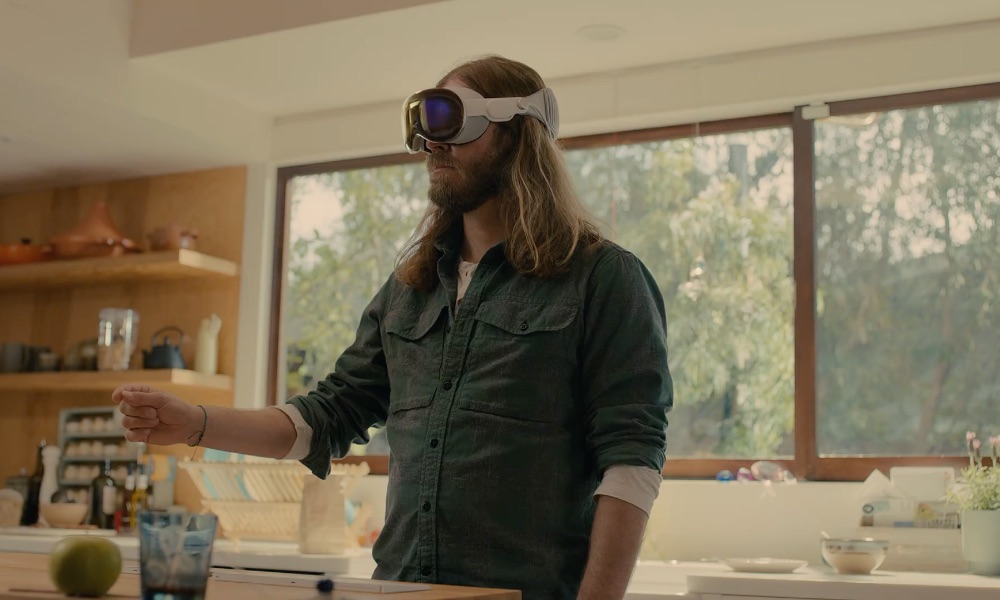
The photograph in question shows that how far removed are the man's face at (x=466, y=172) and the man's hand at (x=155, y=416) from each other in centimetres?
50

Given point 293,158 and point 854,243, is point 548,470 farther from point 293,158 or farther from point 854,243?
point 293,158

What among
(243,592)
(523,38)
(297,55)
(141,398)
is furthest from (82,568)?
(297,55)

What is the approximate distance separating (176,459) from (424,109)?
9.05 ft

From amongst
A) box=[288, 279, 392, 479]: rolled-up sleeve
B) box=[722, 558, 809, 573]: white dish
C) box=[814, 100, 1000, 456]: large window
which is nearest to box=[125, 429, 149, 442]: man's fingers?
box=[288, 279, 392, 479]: rolled-up sleeve

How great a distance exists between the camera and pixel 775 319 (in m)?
A: 3.47

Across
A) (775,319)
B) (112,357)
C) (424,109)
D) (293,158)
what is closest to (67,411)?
(112,357)

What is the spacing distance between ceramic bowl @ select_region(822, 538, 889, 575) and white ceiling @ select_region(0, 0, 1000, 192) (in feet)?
4.61

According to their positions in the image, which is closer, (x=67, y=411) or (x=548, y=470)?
(x=548, y=470)

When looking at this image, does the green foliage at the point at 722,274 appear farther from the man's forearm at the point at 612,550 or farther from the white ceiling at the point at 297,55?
the man's forearm at the point at 612,550

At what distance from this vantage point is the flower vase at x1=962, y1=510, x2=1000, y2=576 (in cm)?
281

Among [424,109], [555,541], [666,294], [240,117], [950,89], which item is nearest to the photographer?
[555,541]

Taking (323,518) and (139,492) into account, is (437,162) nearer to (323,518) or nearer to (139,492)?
(323,518)

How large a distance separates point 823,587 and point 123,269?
268 cm

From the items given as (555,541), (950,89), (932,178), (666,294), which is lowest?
(555,541)
